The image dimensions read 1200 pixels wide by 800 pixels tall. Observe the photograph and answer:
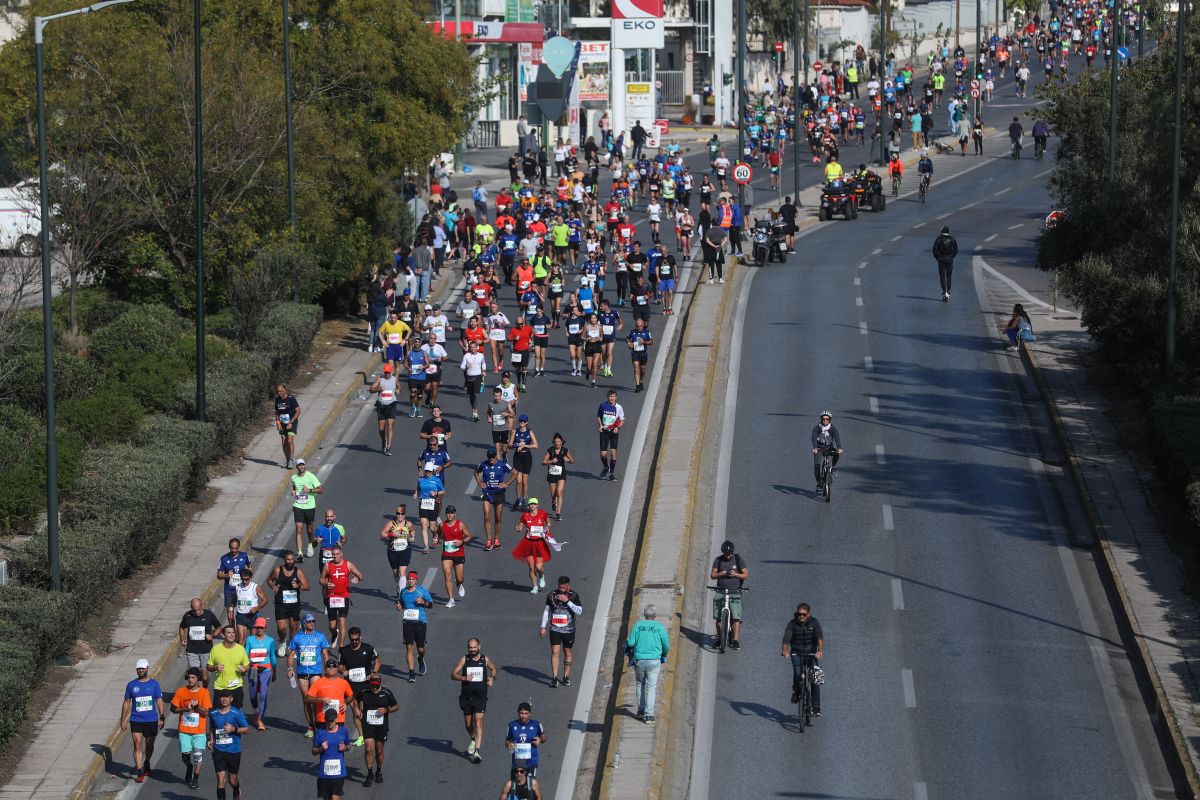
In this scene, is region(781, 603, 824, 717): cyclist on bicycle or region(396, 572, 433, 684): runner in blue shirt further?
region(396, 572, 433, 684): runner in blue shirt

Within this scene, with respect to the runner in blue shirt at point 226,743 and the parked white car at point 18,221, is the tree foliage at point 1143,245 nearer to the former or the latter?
the runner in blue shirt at point 226,743

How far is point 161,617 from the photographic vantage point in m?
24.3

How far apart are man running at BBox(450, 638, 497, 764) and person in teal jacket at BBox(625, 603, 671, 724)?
61.2 inches

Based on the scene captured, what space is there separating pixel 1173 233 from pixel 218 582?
16820 millimetres

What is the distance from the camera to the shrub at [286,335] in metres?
35.7

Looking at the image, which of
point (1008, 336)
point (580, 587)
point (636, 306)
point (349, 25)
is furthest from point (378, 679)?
point (349, 25)

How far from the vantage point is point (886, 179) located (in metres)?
66.1

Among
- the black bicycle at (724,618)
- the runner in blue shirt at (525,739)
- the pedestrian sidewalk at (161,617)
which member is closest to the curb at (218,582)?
the pedestrian sidewalk at (161,617)

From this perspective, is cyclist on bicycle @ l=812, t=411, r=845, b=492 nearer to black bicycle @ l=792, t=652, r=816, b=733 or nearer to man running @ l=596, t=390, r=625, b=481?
man running @ l=596, t=390, r=625, b=481

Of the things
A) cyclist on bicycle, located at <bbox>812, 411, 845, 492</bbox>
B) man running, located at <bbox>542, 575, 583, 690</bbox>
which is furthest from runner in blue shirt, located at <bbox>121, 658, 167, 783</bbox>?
cyclist on bicycle, located at <bbox>812, 411, 845, 492</bbox>

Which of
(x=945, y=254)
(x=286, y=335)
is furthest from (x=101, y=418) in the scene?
(x=945, y=254)

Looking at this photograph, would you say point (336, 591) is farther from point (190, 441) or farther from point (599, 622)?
point (190, 441)

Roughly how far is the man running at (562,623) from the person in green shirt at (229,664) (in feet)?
11.1

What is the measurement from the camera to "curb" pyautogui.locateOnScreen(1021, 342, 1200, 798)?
63.7 ft
